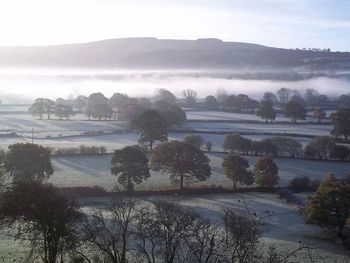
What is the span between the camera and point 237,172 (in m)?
25.9

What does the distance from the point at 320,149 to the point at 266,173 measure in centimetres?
997

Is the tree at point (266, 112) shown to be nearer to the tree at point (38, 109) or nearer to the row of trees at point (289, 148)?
the row of trees at point (289, 148)

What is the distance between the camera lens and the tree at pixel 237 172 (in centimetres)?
2578

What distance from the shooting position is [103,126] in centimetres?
5050

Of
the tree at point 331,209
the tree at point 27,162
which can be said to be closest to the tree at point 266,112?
the tree at point 27,162

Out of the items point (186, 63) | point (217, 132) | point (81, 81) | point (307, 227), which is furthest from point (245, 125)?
point (186, 63)

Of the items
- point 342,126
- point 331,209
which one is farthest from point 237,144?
point 331,209

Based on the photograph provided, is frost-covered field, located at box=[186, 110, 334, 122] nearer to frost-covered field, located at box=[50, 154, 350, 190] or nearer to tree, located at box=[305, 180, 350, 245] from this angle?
frost-covered field, located at box=[50, 154, 350, 190]

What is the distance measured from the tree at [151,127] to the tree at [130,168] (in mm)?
10726

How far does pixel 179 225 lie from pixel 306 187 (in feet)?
45.8

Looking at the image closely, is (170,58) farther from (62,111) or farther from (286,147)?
(286,147)

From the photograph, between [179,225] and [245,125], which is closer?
[179,225]

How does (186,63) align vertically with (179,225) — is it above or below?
above

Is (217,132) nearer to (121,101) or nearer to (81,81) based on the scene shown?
(121,101)
